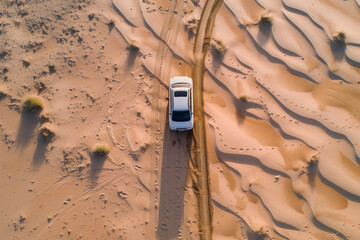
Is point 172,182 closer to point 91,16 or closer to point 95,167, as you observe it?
point 95,167

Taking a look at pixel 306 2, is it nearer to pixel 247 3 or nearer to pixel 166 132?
pixel 247 3

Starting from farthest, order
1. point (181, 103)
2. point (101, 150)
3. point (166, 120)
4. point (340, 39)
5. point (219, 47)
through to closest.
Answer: point (219, 47) < point (340, 39) < point (166, 120) < point (101, 150) < point (181, 103)

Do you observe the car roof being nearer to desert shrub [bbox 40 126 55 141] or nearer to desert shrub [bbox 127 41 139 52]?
desert shrub [bbox 127 41 139 52]

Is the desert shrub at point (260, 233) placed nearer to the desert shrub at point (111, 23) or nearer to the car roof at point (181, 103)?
the car roof at point (181, 103)

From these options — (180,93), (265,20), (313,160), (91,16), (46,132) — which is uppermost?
(91,16)

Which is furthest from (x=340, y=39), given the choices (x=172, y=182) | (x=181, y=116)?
(x=172, y=182)

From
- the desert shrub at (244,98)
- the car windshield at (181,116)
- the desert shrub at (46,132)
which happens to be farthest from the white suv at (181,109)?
the desert shrub at (46,132)
